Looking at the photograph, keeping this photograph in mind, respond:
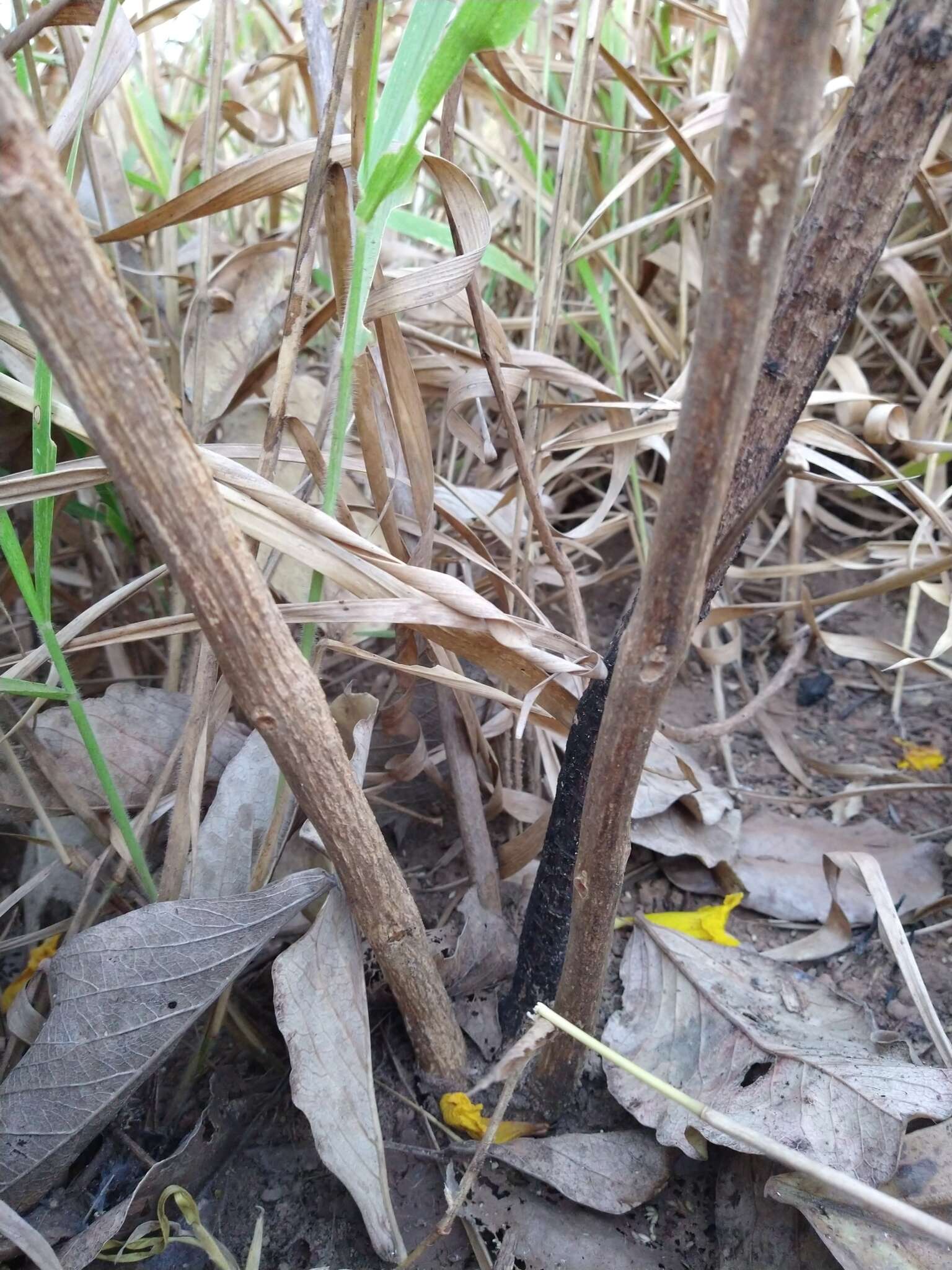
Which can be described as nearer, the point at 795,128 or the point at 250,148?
the point at 795,128

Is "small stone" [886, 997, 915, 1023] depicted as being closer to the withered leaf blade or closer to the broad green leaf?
the withered leaf blade

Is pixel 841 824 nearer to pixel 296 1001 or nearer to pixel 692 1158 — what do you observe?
pixel 692 1158

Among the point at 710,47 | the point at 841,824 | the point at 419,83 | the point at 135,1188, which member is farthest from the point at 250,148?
the point at 135,1188

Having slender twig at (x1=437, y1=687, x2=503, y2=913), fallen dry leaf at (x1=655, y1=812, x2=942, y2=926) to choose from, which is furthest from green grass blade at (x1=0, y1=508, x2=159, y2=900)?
fallen dry leaf at (x1=655, y1=812, x2=942, y2=926)

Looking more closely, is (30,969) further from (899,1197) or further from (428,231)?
(428,231)

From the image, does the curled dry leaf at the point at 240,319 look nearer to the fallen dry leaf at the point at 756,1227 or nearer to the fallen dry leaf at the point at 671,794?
the fallen dry leaf at the point at 671,794

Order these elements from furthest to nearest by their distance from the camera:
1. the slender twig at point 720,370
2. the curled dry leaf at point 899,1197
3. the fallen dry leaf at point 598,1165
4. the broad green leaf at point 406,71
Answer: the fallen dry leaf at point 598,1165, the curled dry leaf at point 899,1197, the broad green leaf at point 406,71, the slender twig at point 720,370

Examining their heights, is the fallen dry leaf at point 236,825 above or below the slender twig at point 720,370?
below

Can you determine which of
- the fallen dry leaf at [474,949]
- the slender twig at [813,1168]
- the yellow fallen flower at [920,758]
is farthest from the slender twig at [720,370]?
the yellow fallen flower at [920,758]
